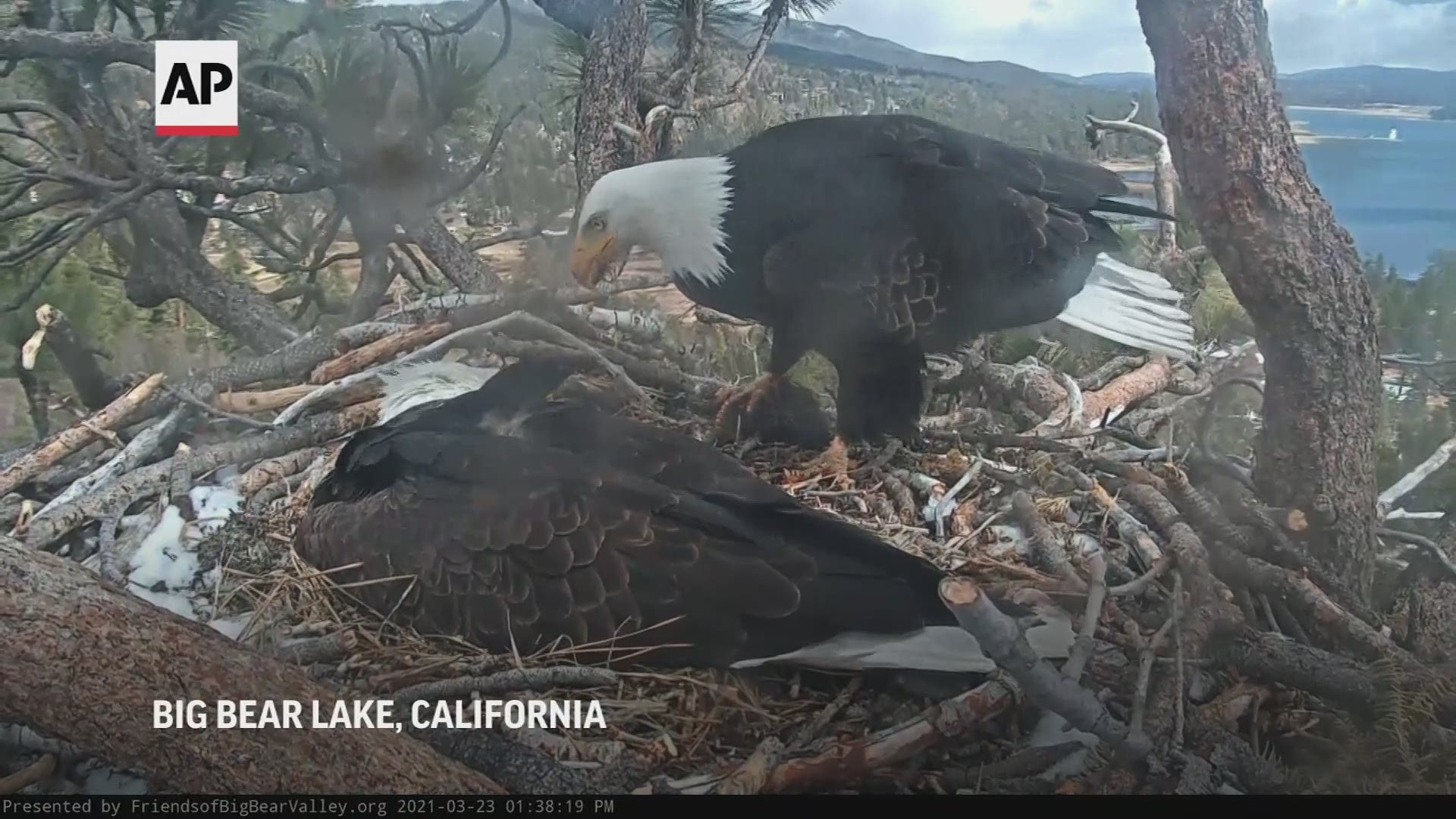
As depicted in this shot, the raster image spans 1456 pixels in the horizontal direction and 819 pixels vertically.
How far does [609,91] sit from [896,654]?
2.70 feet

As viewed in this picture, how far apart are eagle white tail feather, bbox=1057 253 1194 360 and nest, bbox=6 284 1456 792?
0.04 metres

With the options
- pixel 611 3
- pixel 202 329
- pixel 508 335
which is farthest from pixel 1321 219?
pixel 202 329

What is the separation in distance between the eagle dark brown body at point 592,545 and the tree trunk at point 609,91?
29 centimetres

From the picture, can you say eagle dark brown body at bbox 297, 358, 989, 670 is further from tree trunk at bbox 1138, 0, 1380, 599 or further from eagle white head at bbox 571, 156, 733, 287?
tree trunk at bbox 1138, 0, 1380, 599

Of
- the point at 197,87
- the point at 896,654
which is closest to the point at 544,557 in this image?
the point at 896,654

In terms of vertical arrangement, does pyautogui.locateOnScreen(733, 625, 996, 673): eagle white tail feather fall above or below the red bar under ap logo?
below

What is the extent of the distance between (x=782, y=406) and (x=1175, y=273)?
0.56 metres

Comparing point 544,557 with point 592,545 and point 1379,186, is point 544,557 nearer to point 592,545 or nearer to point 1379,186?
point 592,545

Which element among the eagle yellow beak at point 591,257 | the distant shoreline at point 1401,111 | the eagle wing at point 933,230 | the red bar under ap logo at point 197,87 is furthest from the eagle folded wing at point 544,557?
the distant shoreline at point 1401,111

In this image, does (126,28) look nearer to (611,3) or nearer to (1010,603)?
(611,3)

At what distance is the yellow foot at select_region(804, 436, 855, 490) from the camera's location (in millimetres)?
1359

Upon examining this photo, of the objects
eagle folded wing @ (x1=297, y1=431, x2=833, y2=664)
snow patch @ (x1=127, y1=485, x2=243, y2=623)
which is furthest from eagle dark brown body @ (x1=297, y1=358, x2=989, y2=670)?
snow patch @ (x1=127, y1=485, x2=243, y2=623)

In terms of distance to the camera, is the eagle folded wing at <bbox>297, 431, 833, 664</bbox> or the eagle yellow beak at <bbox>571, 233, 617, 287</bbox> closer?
the eagle folded wing at <bbox>297, 431, 833, 664</bbox>

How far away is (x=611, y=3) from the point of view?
4.29ft
